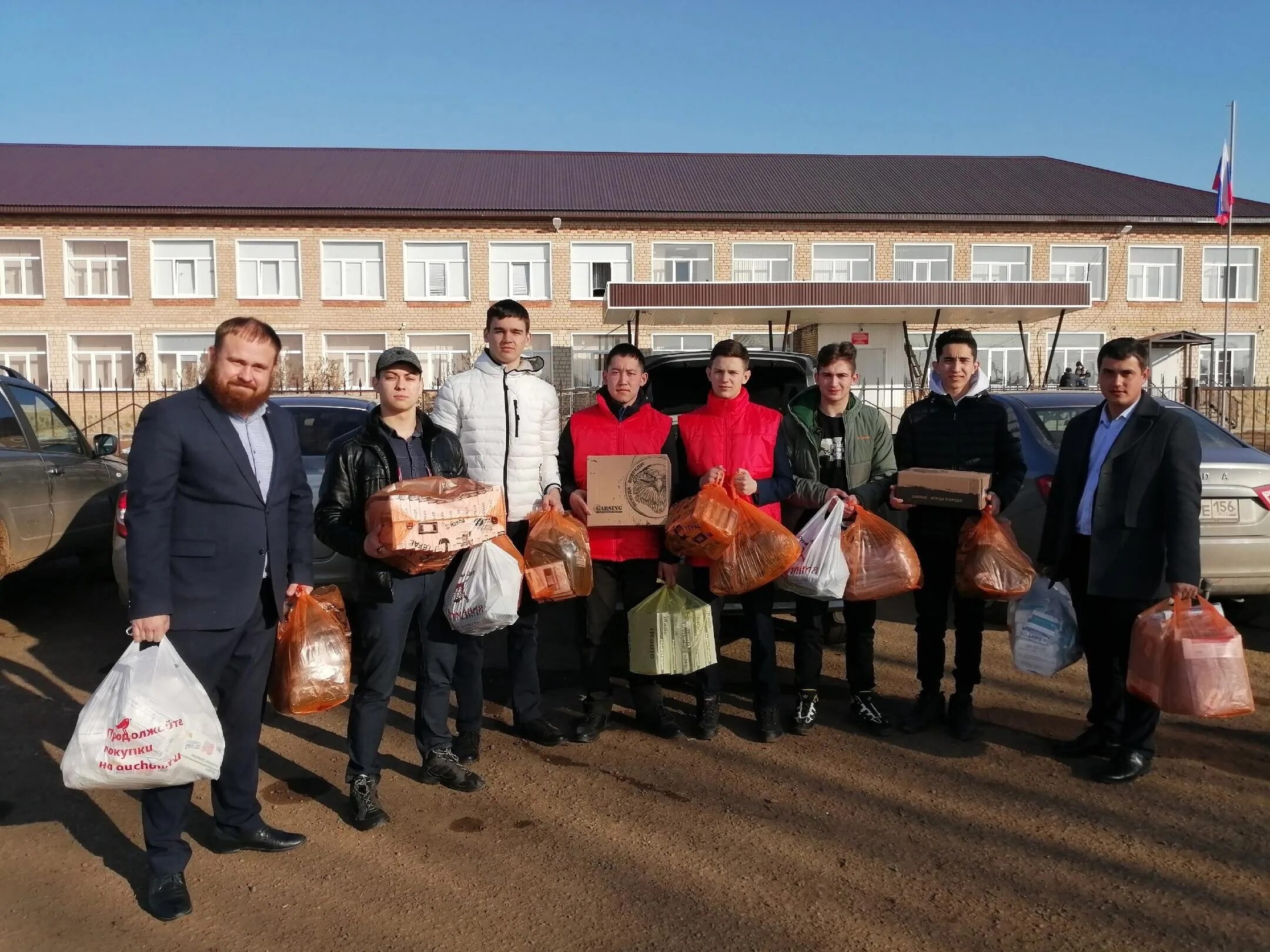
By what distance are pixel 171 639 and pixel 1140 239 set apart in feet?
119

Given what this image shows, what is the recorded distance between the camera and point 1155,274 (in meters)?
32.6

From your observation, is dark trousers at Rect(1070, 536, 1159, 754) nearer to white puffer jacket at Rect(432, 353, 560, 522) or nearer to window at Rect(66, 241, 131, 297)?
white puffer jacket at Rect(432, 353, 560, 522)

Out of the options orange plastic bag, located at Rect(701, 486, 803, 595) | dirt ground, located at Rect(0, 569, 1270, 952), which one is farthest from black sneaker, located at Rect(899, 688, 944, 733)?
orange plastic bag, located at Rect(701, 486, 803, 595)

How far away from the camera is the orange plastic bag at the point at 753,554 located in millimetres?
4051

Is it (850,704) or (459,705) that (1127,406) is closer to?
(850,704)

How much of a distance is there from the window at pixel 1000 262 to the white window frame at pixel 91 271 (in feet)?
94.2

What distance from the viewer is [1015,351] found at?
107ft

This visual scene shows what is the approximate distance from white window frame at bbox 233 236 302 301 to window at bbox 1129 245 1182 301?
94.1 ft

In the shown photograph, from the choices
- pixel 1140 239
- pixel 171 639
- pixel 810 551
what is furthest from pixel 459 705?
pixel 1140 239

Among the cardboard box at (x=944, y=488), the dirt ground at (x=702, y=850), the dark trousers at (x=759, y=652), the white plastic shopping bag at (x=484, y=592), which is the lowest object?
the dirt ground at (x=702, y=850)

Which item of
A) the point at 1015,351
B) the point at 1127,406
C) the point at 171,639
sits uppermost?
the point at 1015,351

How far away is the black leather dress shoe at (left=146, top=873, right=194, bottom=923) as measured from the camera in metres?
2.86

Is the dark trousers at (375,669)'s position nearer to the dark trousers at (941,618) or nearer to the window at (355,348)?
the dark trousers at (941,618)

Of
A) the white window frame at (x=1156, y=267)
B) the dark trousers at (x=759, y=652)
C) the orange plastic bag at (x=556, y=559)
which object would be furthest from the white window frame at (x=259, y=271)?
the dark trousers at (x=759, y=652)
